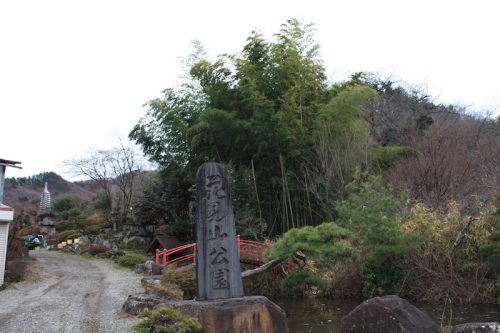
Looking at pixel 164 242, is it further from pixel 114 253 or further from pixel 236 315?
pixel 236 315

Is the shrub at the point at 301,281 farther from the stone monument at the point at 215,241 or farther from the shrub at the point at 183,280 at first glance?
the stone monument at the point at 215,241

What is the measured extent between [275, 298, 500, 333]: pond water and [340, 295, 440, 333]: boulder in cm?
220

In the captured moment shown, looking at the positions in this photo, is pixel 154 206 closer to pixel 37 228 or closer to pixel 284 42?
pixel 284 42

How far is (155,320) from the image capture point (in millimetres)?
4727

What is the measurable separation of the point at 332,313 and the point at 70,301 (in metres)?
5.01

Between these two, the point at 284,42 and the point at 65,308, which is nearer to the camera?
the point at 65,308

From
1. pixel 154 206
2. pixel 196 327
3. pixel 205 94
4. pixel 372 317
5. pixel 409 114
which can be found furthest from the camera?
pixel 409 114

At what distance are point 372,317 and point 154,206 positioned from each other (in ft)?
42.7

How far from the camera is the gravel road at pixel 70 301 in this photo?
679cm

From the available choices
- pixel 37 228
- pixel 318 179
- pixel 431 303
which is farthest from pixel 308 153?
pixel 37 228

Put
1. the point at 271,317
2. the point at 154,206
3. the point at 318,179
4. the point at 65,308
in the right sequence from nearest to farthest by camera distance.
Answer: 1. the point at 271,317
2. the point at 65,308
3. the point at 318,179
4. the point at 154,206

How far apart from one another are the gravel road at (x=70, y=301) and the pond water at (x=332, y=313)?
9.99 ft

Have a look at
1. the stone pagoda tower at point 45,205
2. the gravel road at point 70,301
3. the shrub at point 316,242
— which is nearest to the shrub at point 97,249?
the gravel road at point 70,301

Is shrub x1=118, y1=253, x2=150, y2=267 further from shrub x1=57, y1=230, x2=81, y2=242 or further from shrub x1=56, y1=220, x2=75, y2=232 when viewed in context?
shrub x1=56, y1=220, x2=75, y2=232
